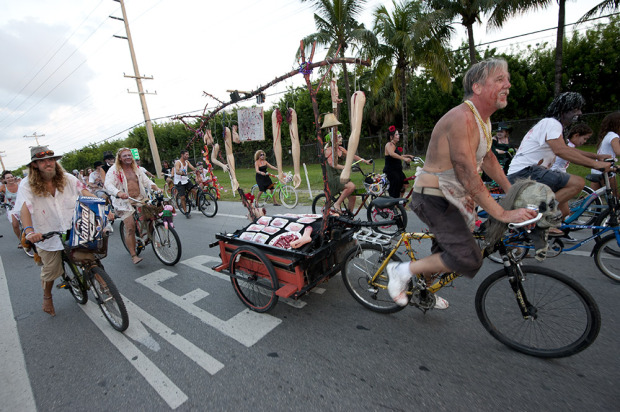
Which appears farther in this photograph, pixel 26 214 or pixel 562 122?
pixel 562 122

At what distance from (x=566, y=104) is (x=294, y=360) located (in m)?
3.73

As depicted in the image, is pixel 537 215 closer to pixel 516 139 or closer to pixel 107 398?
pixel 107 398

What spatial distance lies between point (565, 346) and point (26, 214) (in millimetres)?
4862

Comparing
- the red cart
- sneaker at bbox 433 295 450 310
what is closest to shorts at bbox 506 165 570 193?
sneaker at bbox 433 295 450 310

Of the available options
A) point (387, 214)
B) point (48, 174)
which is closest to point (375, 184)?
point (387, 214)

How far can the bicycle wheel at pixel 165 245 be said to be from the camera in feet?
15.1

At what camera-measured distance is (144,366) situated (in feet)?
7.86

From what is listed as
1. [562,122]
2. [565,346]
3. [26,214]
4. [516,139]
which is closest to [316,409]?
[565,346]

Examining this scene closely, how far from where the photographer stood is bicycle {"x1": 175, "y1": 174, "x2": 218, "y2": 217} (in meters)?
8.35

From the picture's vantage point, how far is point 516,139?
59.7 ft

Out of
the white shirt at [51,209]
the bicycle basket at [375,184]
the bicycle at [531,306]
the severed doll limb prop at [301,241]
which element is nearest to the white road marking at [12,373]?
the white shirt at [51,209]

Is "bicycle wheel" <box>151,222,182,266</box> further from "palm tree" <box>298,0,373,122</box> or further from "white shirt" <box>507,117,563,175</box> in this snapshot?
"palm tree" <box>298,0,373,122</box>

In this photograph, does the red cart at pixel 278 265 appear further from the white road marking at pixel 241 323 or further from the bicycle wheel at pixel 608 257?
the bicycle wheel at pixel 608 257

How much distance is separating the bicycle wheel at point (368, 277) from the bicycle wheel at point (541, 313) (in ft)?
Answer: 2.48
